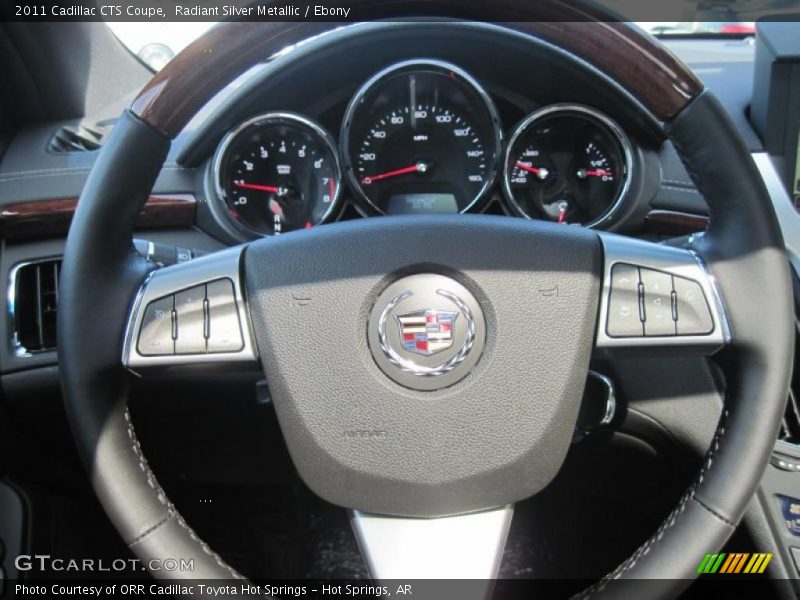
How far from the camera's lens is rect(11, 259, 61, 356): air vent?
6.16 feet

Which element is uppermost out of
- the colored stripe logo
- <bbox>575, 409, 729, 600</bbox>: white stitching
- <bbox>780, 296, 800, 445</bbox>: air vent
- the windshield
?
the windshield

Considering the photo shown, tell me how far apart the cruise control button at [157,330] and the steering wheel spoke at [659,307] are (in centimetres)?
54

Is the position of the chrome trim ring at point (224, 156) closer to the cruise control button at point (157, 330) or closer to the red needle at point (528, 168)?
the red needle at point (528, 168)

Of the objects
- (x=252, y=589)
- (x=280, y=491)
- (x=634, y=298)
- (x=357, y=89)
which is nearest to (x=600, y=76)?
(x=357, y=89)

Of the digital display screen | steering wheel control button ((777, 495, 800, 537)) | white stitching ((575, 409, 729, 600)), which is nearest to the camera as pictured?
white stitching ((575, 409, 729, 600))

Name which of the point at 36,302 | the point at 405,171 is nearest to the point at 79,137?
the point at 36,302

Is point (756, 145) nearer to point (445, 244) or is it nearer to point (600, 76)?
point (600, 76)

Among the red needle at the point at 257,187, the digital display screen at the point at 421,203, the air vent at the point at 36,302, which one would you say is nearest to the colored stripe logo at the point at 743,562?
the digital display screen at the point at 421,203

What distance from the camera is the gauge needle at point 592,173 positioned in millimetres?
2189

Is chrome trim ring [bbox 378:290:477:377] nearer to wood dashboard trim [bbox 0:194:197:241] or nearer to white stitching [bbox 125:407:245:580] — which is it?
white stitching [bbox 125:407:245:580]

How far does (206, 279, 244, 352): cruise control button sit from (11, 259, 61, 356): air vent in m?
0.86

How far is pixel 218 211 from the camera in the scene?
2059 mm

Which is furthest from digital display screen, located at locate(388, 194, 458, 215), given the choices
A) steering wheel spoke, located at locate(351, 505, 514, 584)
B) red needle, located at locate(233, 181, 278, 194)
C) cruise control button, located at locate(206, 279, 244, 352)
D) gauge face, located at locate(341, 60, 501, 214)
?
steering wheel spoke, located at locate(351, 505, 514, 584)

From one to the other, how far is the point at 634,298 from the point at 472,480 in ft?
0.99
